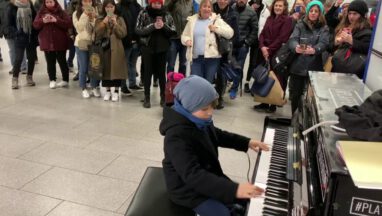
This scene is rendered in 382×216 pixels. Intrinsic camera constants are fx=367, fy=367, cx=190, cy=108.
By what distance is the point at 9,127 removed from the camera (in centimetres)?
426

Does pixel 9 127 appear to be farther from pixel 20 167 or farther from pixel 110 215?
pixel 110 215

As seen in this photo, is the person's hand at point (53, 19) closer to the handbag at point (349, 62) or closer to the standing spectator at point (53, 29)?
the standing spectator at point (53, 29)

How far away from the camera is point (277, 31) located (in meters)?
4.98

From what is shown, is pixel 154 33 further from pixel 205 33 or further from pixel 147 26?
pixel 205 33

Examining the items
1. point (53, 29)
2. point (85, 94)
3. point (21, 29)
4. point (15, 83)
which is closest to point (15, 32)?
point (21, 29)

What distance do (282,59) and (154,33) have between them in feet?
5.58

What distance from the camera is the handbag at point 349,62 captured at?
3189 mm

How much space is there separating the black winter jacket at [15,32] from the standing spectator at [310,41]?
155 inches

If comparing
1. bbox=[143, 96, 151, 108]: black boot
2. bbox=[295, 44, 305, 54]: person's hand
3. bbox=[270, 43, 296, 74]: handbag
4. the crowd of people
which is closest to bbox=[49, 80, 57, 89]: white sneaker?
the crowd of people

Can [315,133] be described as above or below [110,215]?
above

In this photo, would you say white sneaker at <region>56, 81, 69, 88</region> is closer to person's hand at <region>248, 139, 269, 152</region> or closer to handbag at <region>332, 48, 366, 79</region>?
handbag at <region>332, 48, 366, 79</region>

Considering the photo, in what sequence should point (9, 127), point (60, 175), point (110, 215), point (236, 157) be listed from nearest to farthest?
point (110, 215) → point (60, 175) → point (236, 157) → point (9, 127)

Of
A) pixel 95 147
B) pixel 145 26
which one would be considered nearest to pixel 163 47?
pixel 145 26

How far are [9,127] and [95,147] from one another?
1.21m
